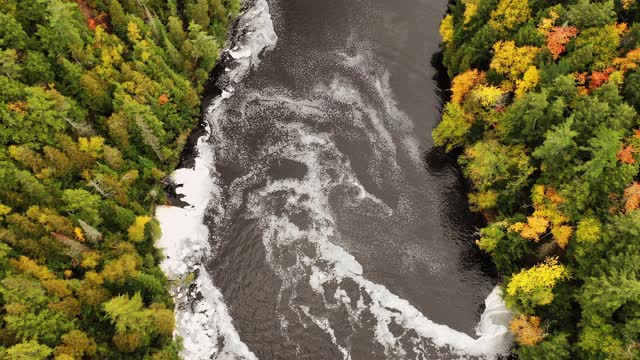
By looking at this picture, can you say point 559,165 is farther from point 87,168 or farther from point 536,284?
point 87,168

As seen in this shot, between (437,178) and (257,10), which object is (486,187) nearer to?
(437,178)

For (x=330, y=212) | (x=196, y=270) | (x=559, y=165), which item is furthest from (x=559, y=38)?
(x=196, y=270)

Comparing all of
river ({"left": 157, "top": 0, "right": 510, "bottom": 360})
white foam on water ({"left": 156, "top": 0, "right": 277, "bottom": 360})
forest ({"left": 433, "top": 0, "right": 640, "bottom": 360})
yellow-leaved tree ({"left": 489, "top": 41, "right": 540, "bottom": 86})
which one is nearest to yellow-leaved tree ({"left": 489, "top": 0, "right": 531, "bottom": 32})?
forest ({"left": 433, "top": 0, "right": 640, "bottom": 360})

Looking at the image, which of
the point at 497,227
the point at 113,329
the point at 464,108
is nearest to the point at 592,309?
the point at 497,227

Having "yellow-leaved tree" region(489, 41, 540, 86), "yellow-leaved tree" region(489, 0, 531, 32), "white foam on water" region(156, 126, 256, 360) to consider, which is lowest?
"white foam on water" region(156, 126, 256, 360)

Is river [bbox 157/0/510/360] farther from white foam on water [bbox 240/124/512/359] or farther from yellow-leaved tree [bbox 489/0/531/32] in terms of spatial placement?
yellow-leaved tree [bbox 489/0/531/32]

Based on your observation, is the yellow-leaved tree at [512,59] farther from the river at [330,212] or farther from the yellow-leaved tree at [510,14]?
the river at [330,212]

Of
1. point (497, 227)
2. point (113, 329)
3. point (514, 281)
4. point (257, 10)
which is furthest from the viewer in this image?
point (257, 10)
